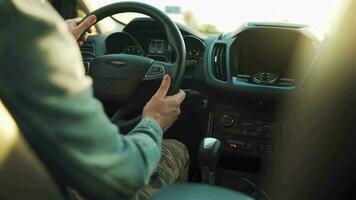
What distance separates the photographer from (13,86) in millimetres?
969

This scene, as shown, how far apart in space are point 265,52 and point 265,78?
0.43 feet

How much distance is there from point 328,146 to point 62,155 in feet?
2.48

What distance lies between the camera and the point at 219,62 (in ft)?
8.80

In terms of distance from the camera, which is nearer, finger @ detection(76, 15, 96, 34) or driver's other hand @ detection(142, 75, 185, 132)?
driver's other hand @ detection(142, 75, 185, 132)

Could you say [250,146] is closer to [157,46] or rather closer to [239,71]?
[239,71]

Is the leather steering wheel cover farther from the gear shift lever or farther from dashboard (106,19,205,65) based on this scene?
dashboard (106,19,205,65)

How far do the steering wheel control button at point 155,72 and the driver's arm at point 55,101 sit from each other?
1.10 m

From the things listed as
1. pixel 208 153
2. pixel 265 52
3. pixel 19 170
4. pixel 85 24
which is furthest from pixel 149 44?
pixel 19 170

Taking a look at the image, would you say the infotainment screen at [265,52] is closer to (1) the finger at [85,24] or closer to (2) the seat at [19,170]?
(1) the finger at [85,24]

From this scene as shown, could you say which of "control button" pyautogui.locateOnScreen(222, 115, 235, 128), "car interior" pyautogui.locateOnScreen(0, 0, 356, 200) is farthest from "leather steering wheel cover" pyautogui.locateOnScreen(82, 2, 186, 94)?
"control button" pyautogui.locateOnScreen(222, 115, 235, 128)

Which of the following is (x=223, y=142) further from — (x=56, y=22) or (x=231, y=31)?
(x=56, y=22)

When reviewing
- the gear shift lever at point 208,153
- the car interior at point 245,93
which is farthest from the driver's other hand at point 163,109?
the gear shift lever at point 208,153

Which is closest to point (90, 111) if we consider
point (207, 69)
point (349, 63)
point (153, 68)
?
point (349, 63)

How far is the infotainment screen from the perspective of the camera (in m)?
2.60
